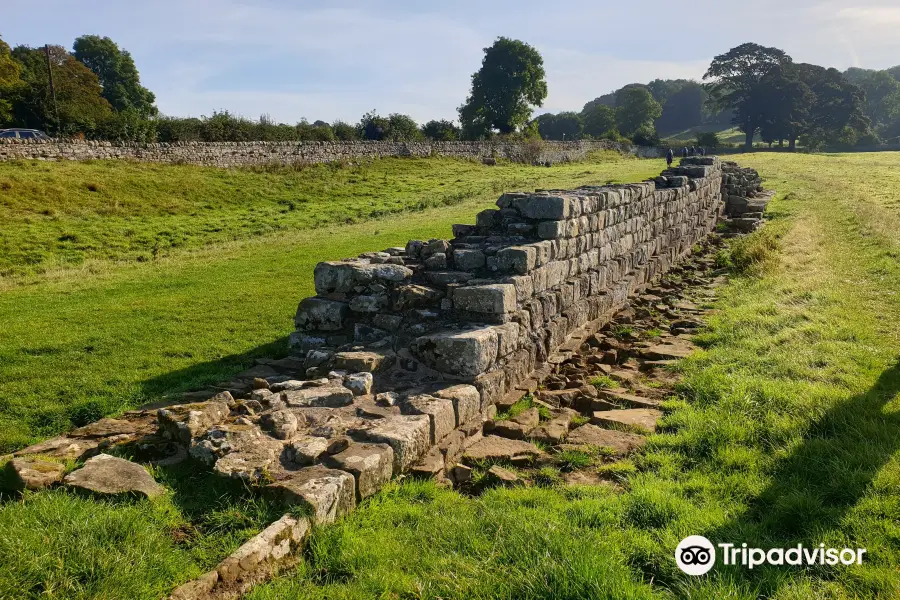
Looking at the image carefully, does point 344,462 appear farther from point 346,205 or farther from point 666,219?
point 346,205

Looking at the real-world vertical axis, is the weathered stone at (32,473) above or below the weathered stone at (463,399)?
above

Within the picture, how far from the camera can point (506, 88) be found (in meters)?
66.1

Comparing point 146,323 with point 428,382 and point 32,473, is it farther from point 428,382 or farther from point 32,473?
point 32,473

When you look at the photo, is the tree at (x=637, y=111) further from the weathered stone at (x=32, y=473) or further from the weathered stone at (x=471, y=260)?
the weathered stone at (x=32, y=473)

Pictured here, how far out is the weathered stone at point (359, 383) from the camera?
5.31 meters

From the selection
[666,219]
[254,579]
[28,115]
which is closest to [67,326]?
[254,579]

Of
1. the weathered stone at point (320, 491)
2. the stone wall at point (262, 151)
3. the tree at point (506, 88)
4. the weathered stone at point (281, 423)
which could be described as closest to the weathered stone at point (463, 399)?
the weathered stone at point (281, 423)

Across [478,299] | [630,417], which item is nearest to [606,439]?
[630,417]

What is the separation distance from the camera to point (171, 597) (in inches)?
113

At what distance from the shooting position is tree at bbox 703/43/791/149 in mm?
71688

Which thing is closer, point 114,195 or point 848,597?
point 848,597

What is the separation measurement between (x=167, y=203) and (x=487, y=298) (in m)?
19.3

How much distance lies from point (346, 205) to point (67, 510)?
21478mm

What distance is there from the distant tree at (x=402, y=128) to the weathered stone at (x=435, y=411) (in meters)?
40.8
